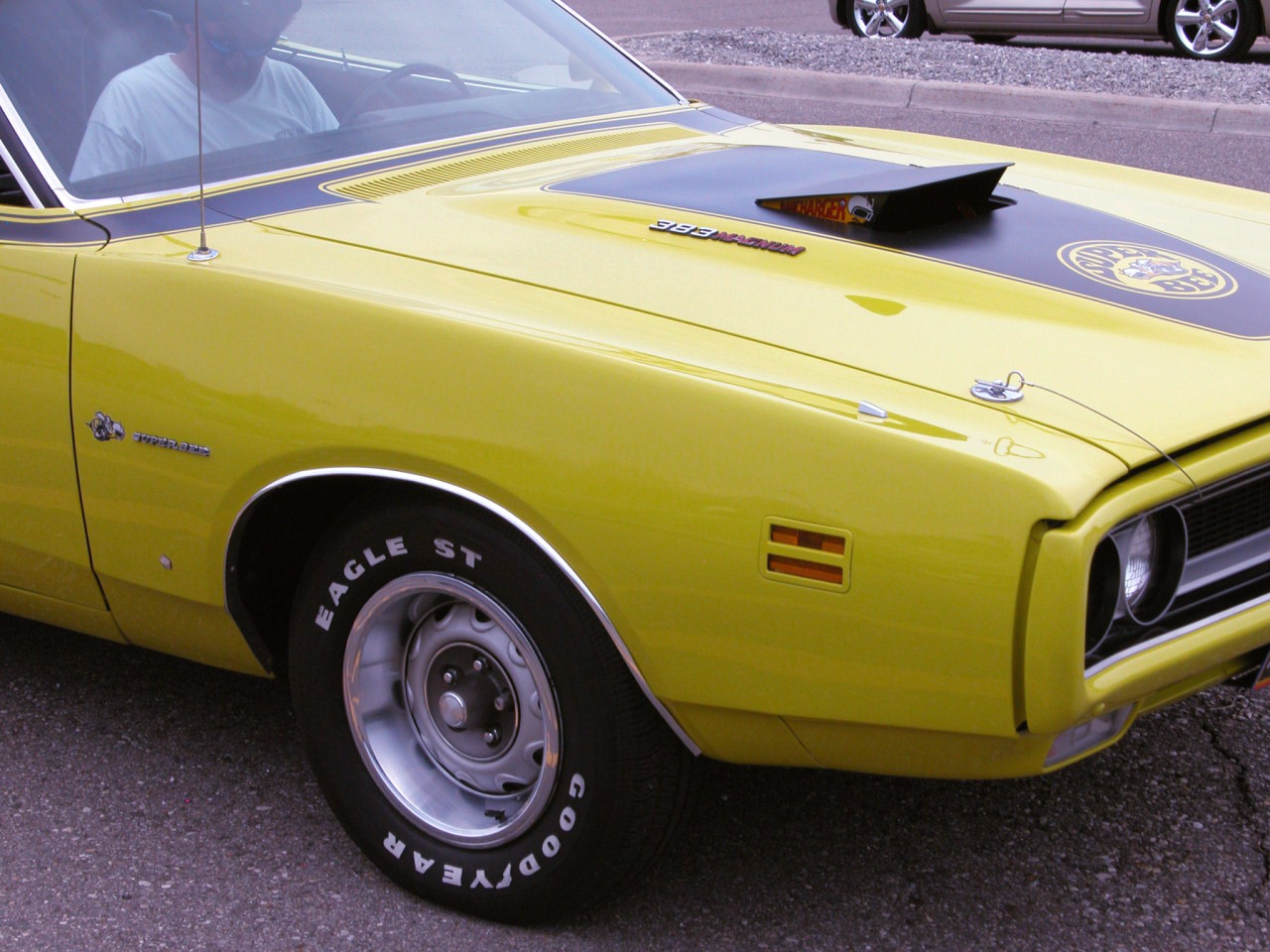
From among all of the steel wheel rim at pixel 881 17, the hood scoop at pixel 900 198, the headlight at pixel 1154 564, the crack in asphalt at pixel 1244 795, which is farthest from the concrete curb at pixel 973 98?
the headlight at pixel 1154 564

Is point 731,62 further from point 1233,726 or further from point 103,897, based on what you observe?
point 103,897

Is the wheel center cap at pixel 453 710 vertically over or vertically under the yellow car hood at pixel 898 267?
under

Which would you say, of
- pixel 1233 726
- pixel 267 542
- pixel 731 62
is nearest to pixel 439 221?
pixel 267 542

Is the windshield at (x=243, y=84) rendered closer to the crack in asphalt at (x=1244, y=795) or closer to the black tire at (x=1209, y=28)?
the crack in asphalt at (x=1244, y=795)

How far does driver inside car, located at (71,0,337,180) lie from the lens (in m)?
2.88

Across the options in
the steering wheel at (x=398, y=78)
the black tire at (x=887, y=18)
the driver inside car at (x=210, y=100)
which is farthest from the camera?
the black tire at (x=887, y=18)

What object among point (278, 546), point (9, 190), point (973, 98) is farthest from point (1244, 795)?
point (973, 98)

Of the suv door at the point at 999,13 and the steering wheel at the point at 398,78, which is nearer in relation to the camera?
the steering wheel at the point at 398,78

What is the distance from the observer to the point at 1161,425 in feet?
6.51

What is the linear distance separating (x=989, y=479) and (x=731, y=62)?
8.84m

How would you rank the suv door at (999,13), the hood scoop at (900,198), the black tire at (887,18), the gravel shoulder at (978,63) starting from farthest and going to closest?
the black tire at (887,18) → the suv door at (999,13) → the gravel shoulder at (978,63) → the hood scoop at (900,198)

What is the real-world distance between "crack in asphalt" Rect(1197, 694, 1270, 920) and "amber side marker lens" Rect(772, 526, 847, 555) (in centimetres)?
110

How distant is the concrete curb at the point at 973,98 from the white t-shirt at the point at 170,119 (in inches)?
248

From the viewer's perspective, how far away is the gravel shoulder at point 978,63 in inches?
344
